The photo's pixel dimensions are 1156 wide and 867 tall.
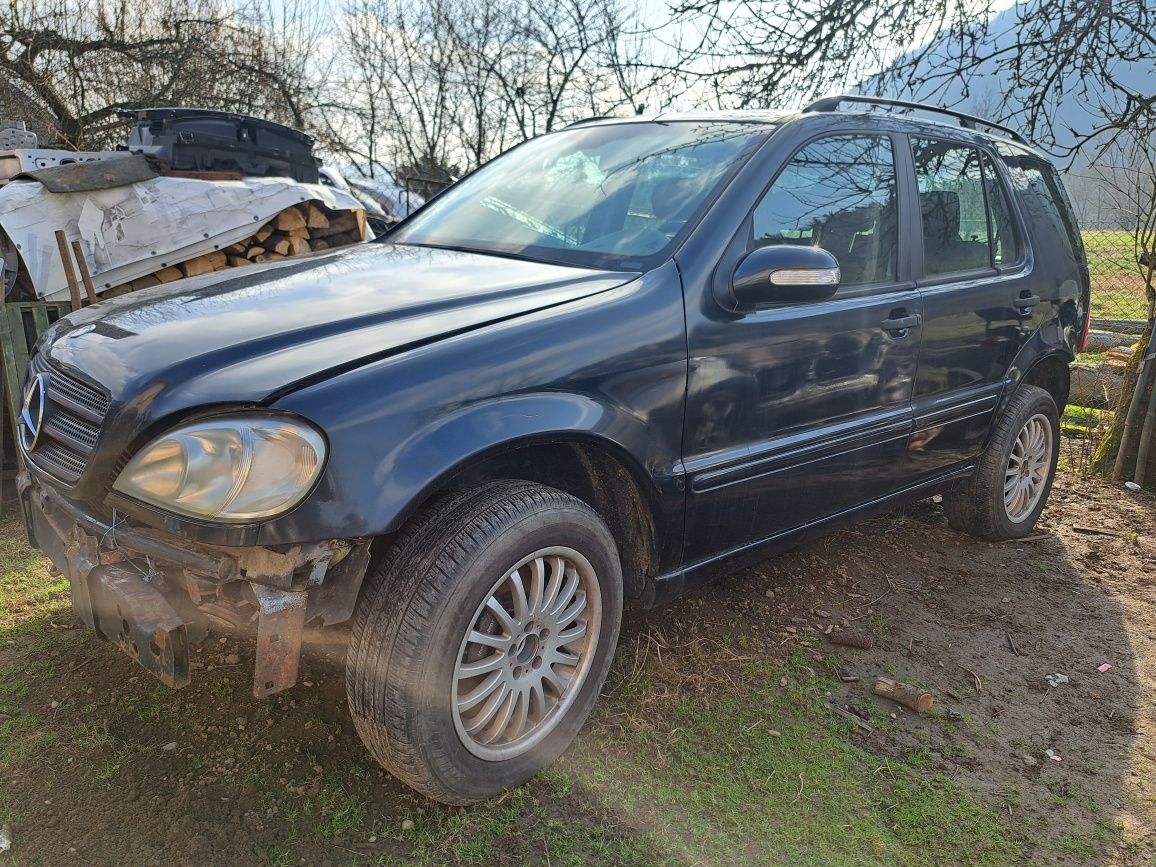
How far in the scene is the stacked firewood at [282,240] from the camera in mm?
5828

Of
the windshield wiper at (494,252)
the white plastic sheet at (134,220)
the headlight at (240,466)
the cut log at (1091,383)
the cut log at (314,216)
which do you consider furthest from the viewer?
the cut log at (1091,383)

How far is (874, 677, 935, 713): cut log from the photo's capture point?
2773 millimetres

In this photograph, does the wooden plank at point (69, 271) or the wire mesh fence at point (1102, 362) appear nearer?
the wooden plank at point (69, 271)

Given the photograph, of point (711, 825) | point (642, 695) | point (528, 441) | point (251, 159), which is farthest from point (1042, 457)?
point (251, 159)

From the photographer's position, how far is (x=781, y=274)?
245cm

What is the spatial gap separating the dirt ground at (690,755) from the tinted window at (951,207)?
1.49 meters

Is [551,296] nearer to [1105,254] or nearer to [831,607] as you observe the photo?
[831,607]

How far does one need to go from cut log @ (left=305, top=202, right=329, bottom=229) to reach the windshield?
3.39m

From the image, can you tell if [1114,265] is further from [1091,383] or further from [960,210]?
[960,210]

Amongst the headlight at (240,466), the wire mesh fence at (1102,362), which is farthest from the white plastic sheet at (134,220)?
the wire mesh fence at (1102,362)

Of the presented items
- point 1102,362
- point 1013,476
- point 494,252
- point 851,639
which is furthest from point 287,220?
point 1102,362

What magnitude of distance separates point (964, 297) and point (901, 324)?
0.53 metres

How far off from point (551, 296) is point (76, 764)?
6.02ft

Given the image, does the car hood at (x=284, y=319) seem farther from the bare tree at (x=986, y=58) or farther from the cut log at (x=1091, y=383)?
the cut log at (x=1091, y=383)
